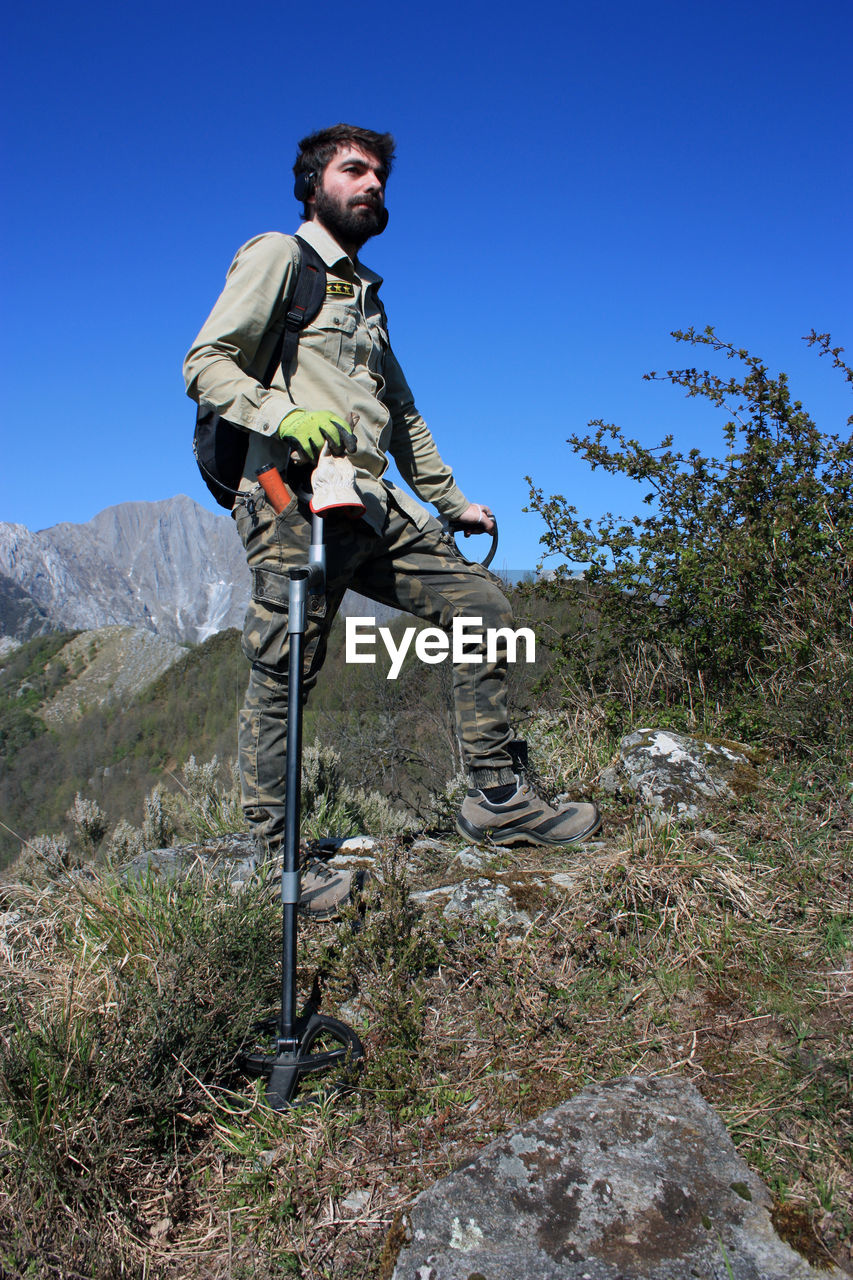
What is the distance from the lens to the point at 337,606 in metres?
2.85

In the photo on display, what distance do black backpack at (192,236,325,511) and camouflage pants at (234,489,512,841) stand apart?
5.3 inches

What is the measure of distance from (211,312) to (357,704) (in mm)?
19775

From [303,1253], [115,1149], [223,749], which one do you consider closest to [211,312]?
[115,1149]

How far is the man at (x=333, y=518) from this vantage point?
248 cm

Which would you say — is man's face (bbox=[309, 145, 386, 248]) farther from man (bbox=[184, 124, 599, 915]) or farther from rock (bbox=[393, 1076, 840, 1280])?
rock (bbox=[393, 1076, 840, 1280])

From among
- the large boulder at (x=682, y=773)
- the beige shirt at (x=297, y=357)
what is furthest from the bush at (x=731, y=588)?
the beige shirt at (x=297, y=357)

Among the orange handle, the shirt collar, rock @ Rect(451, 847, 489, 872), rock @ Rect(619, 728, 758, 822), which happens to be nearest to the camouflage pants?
the orange handle

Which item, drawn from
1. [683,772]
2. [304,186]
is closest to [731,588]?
[683,772]

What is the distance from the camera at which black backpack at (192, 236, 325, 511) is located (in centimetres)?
265

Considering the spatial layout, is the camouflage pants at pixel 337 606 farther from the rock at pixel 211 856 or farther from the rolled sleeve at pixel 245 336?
the rock at pixel 211 856

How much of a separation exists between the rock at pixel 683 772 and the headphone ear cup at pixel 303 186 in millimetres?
2637

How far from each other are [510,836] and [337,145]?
2690 mm

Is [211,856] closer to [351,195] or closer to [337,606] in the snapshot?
[337,606]

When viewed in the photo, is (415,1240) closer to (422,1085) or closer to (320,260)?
(422,1085)
